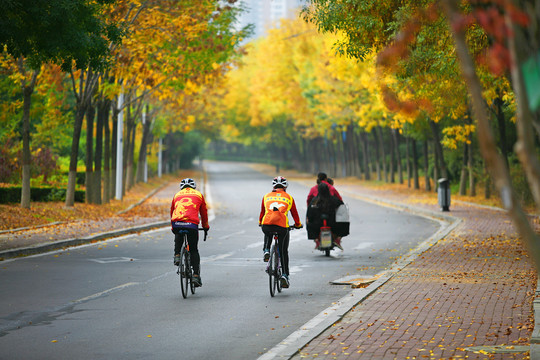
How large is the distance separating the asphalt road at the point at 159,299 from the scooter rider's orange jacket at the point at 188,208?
3.54 ft

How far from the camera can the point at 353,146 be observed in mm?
73562

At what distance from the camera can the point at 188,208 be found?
1227cm

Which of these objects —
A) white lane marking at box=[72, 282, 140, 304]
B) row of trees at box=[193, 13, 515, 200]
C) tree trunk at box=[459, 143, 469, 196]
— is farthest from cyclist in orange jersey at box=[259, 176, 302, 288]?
tree trunk at box=[459, 143, 469, 196]

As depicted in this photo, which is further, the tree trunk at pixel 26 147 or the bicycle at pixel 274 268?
the tree trunk at pixel 26 147

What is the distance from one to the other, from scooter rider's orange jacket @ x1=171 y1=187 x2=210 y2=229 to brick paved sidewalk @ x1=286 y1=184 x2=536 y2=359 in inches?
108

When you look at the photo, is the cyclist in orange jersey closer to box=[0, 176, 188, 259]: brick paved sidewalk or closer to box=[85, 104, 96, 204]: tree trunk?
box=[0, 176, 188, 259]: brick paved sidewalk

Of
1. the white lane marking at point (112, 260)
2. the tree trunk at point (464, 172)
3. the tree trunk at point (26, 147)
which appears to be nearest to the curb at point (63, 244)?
the white lane marking at point (112, 260)

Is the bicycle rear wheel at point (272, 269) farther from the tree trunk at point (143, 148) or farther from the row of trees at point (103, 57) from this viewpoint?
the tree trunk at point (143, 148)

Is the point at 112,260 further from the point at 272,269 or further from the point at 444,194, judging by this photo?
the point at 444,194

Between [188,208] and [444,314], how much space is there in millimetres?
4105

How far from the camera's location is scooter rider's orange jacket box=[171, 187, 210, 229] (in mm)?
12219

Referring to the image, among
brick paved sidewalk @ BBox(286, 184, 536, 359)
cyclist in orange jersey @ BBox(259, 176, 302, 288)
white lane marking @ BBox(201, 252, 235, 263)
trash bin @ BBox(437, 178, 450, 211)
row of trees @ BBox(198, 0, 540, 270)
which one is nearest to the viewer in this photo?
row of trees @ BBox(198, 0, 540, 270)

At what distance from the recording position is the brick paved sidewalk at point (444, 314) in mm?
8008

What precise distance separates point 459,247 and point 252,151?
434 feet
